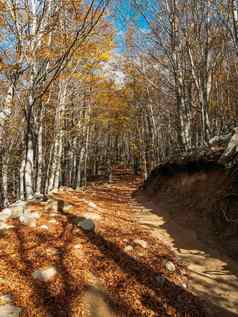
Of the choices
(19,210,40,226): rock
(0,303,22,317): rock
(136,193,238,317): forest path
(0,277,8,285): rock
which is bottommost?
(136,193,238,317): forest path

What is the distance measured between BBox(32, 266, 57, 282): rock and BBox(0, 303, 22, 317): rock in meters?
0.54

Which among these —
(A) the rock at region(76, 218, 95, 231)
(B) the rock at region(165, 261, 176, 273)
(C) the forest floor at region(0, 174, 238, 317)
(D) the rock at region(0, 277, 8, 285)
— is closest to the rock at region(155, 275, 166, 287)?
(C) the forest floor at region(0, 174, 238, 317)

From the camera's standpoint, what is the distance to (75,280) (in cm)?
318

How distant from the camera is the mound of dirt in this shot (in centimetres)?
478

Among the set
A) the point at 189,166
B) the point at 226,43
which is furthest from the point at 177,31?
the point at 189,166

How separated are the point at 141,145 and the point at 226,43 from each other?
10.6 m

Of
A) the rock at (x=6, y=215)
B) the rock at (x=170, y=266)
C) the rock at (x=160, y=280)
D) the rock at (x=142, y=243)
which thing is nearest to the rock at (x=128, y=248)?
the rock at (x=142, y=243)

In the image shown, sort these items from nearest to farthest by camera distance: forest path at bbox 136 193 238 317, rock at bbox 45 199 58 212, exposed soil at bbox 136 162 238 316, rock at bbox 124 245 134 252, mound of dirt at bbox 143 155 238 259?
forest path at bbox 136 193 238 317, exposed soil at bbox 136 162 238 316, rock at bbox 124 245 134 252, mound of dirt at bbox 143 155 238 259, rock at bbox 45 199 58 212

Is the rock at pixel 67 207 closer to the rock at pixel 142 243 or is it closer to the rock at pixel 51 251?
the rock at pixel 51 251

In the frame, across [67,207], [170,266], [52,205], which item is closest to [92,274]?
[170,266]

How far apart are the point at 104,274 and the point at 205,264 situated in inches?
74.4

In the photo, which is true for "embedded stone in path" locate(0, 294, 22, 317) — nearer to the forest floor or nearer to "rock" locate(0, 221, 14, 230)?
the forest floor

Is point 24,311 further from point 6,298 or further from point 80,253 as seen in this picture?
point 80,253

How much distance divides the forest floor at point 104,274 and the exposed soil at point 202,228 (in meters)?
0.02
